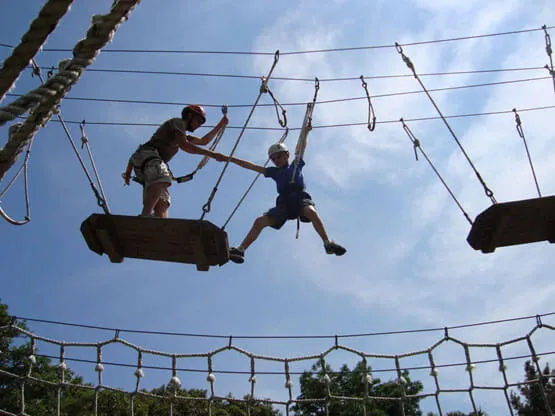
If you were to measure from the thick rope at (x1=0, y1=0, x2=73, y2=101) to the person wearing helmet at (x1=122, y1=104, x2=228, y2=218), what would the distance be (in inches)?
94.2

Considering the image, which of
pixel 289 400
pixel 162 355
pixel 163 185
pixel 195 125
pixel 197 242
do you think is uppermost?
pixel 195 125

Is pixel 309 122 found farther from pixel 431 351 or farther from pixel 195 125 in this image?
pixel 431 351

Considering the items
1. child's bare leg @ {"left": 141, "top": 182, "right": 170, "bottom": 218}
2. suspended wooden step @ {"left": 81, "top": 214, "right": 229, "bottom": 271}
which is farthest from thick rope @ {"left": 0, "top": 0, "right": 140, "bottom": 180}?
child's bare leg @ {"left": 141, "top": 182, "right": 170, "bottom": 218}

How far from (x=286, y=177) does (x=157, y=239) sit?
4.69 ft

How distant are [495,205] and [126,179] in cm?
257

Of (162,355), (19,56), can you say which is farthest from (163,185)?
(19,56)

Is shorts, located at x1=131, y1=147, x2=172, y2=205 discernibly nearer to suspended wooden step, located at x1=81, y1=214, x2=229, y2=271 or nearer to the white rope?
suspended wooden step, located at x1=81, y1=214, x2=229, y2=271

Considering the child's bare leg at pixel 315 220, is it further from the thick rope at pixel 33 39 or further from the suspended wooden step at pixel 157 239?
the thick rope at pixel 33 39

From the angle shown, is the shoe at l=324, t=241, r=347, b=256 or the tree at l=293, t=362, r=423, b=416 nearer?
the shoe at l=324, t=241, r=347, b=256

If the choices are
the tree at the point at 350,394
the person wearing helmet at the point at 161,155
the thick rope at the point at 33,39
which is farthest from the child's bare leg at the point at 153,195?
the tree at the point at 350,394

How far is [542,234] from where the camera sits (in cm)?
437

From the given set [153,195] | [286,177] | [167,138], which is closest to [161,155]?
[167,138]

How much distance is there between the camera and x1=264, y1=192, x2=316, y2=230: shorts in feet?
15.8

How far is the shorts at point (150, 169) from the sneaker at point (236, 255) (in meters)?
0.58
